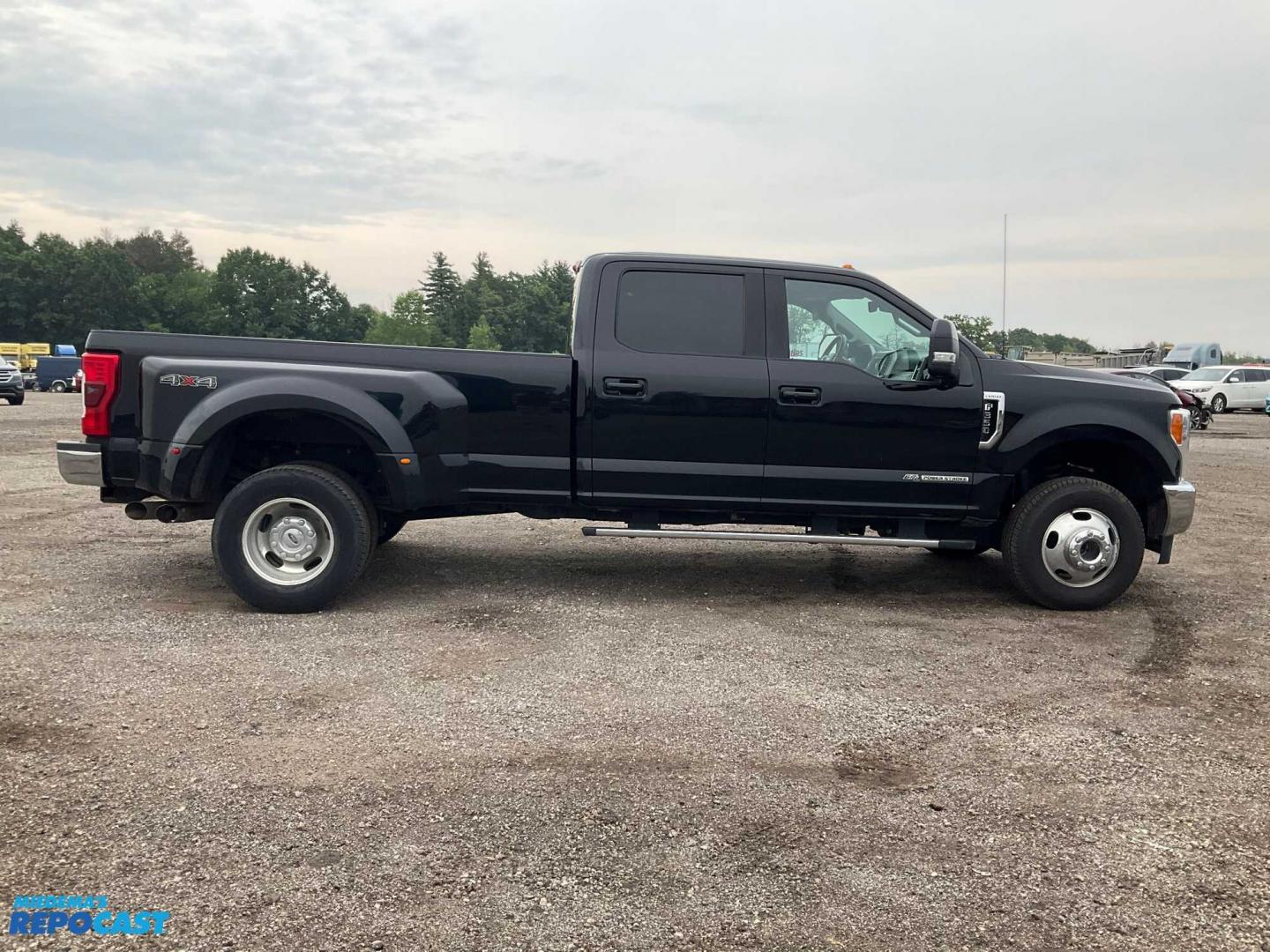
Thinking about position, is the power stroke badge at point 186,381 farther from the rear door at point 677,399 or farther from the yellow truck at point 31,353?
the yellow truck at point 31,353

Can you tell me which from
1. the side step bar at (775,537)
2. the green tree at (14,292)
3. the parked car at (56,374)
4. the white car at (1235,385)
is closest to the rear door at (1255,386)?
the white car at (1235,385)

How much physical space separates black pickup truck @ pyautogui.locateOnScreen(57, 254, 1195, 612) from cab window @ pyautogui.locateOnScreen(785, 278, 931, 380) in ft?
0.04

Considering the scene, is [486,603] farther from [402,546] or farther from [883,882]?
[883,882]

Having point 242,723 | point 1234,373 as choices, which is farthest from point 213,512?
point 1234,373

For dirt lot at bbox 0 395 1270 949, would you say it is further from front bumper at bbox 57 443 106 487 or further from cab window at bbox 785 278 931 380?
cab window at bbox 785 278 931 380

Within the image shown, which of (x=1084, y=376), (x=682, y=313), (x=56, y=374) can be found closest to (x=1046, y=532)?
(x=1084, y=376)

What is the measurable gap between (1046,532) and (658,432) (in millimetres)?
2369

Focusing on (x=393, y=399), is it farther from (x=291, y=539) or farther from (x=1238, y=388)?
(x=1238, y=388)

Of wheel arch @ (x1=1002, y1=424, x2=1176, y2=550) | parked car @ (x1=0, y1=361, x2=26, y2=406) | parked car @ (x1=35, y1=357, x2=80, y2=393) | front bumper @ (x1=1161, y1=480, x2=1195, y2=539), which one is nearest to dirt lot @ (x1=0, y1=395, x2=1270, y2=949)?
front bumper @ (x1=1161, y1=480, x2=1195, y2=539)

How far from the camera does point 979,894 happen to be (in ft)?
8.51

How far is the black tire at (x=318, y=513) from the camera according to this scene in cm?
517

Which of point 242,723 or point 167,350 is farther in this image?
point 167,350

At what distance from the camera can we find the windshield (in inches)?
1235

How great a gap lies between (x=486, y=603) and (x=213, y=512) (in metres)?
1.67
